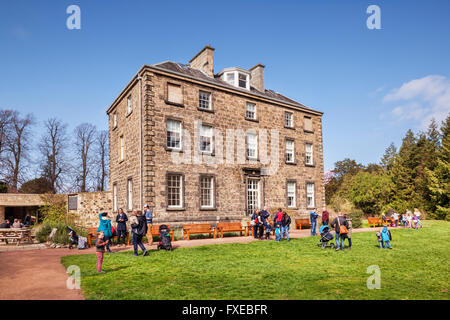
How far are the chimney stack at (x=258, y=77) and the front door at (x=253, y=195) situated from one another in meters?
7.94

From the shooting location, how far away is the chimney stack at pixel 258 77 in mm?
26391

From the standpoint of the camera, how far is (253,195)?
23.1m

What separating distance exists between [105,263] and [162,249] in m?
3.39

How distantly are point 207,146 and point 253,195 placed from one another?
5.00 meters

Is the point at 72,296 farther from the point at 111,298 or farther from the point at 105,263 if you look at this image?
the point at 105,263

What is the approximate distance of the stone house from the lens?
1900 centimetres

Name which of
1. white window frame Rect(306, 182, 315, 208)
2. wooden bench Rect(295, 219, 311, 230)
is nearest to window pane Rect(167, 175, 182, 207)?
wooden bench Rect(295, 219, 311, 230)

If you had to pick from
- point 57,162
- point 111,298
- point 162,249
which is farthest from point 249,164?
point 57,162

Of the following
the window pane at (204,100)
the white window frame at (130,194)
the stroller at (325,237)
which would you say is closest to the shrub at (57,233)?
the white window frame at (130,194)

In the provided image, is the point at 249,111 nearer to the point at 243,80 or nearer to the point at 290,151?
the point at 243,80

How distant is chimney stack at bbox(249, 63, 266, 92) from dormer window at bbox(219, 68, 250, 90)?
1757 millimetres

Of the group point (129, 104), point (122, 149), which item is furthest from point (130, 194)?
point (129, 104)

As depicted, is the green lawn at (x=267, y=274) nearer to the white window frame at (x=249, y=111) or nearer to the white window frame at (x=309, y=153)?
the white window frame at (x=249, y=111)

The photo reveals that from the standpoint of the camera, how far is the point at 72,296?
255 inches
